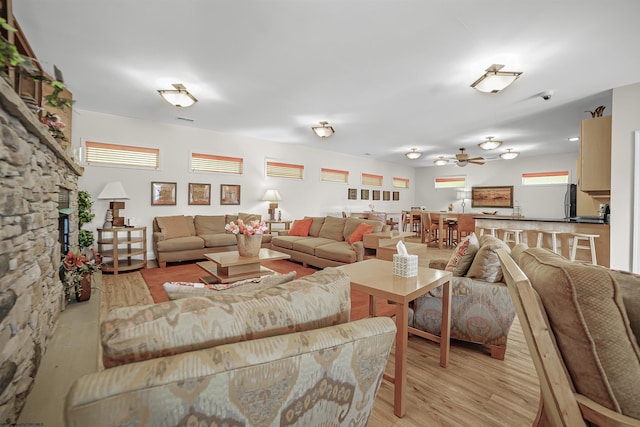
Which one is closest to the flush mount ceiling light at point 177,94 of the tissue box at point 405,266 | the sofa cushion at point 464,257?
the tissue box at point 405,266

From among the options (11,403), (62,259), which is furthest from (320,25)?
(62,259)

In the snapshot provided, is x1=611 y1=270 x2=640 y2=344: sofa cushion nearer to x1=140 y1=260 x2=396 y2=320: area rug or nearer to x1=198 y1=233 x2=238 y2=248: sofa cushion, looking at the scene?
x1=140 y1=260 x2=396 y2=320: area rug

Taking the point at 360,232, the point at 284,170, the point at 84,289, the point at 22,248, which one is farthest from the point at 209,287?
the point at 284,170

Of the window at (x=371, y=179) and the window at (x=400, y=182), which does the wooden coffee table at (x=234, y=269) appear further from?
the window at (x=400, y=182)

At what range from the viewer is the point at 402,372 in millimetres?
1545

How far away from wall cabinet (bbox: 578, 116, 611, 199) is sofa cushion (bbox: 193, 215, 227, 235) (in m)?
6.25

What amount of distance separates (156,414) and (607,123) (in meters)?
5.67

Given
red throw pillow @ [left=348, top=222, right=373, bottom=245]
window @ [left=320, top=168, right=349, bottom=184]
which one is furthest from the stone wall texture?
window @ [left=320, top=168, right=349, bottom=184]

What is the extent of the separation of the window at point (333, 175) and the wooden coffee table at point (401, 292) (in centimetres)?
606

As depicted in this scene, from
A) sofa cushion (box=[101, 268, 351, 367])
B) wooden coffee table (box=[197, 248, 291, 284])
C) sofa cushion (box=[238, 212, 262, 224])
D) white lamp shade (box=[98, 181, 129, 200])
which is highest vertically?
white lamp shade (box=[98, 181, 129, 200])

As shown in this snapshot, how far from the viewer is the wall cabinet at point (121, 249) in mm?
4449

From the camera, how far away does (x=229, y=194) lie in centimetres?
643

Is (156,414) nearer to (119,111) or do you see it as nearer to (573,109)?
(119,111)

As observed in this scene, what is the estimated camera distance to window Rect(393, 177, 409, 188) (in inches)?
421
